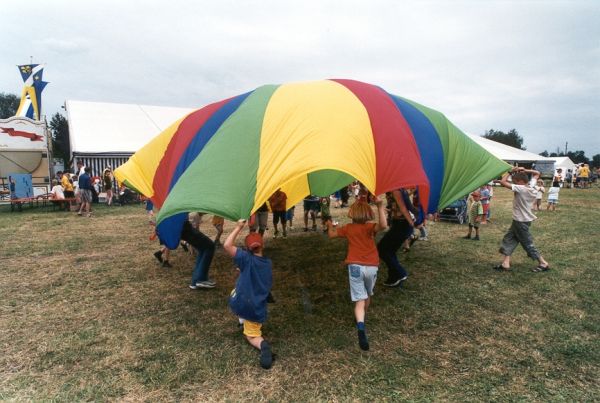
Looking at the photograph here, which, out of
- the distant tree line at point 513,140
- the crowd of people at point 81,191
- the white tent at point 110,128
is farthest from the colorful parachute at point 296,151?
the distant tree line at point 513,140

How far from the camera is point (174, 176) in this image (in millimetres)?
3688

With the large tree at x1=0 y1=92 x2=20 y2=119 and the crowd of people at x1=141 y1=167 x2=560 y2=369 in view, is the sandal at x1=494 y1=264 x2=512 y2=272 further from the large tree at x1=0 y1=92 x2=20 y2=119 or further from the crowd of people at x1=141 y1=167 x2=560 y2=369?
the large tree at x1=0 y1=92 x2=20 y2=119

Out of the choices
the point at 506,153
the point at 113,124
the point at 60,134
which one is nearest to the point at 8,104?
the point at 60,134

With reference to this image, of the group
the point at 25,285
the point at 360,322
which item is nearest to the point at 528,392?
the point at 360,322

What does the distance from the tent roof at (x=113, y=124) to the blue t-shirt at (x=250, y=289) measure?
14.4 meters

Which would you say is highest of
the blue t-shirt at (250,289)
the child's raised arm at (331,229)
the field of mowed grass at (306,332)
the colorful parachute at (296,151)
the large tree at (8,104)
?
the large tree at (8,104)

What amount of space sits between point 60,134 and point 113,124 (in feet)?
81.5

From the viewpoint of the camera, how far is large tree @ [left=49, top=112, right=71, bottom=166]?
35.7 metres

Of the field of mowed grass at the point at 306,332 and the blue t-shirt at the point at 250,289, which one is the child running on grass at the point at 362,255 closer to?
the field of mowed grass at the point at 306,332

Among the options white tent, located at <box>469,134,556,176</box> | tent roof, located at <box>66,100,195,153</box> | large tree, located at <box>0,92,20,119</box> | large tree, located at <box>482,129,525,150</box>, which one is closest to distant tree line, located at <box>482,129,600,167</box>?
large tree, located at <box>482,129,525,150</box>

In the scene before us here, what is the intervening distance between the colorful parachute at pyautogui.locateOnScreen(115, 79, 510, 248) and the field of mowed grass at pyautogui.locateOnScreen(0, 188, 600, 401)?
123 cm

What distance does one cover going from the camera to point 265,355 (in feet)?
10.3

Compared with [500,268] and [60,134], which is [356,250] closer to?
[500,268]

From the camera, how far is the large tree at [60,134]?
117ft
